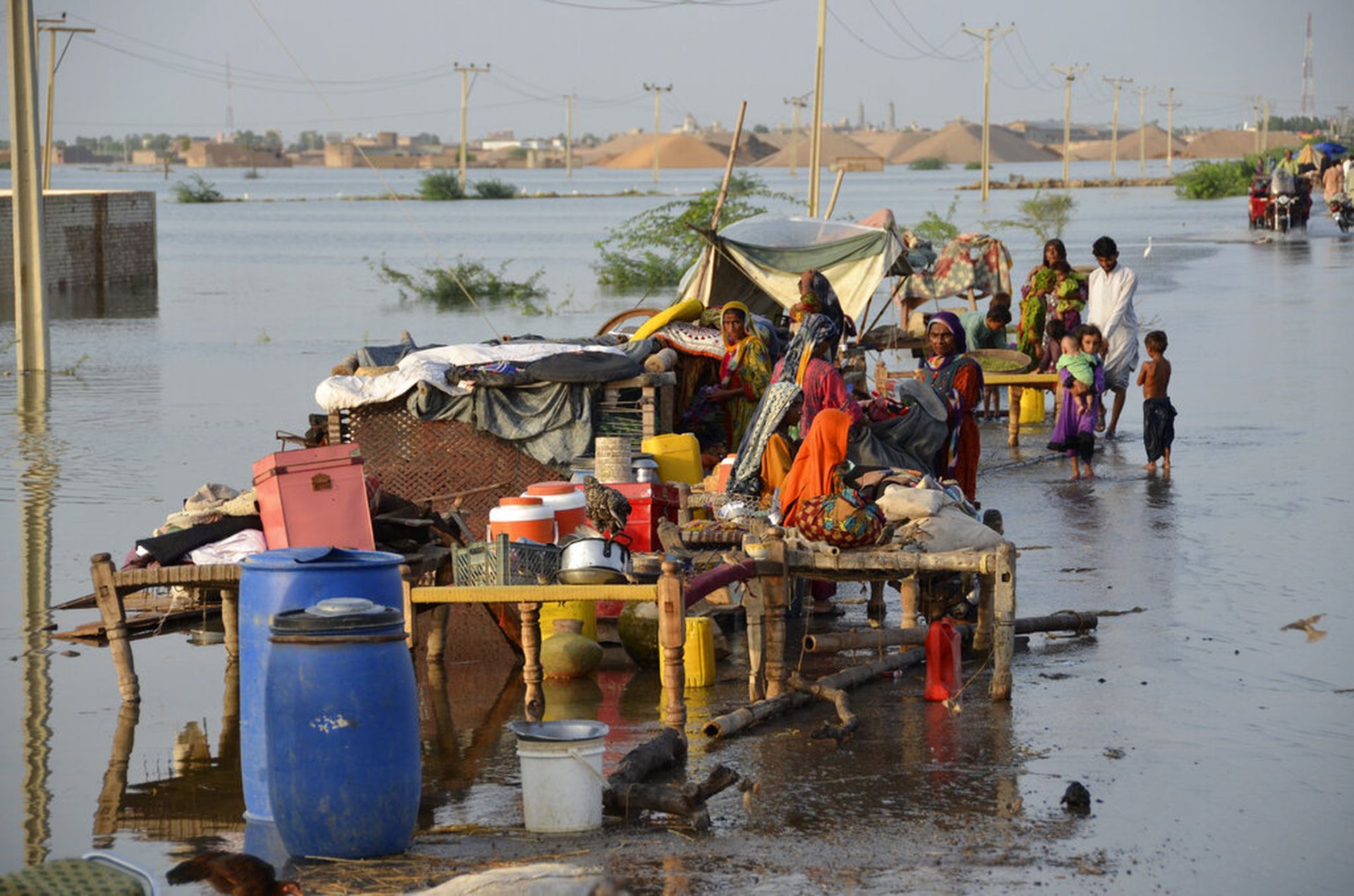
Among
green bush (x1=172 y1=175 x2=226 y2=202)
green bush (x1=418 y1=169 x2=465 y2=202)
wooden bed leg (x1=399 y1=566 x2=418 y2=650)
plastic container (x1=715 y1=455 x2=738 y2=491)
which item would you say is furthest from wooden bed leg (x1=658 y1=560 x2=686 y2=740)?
green bush (x1=172 y1=175 x2=226 y2=202)

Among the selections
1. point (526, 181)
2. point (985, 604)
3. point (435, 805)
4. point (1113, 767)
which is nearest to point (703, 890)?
point (435, 805)

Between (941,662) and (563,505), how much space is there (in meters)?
1.84

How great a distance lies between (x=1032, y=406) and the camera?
16.5m

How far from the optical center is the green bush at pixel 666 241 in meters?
31.8

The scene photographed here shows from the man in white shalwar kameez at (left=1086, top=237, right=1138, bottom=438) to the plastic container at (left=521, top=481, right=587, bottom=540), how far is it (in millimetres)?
7395

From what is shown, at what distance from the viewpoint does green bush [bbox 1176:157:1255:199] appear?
3059 inches

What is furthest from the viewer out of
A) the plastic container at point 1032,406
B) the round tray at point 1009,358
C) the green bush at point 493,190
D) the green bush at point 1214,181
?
the green bush at point 493,190

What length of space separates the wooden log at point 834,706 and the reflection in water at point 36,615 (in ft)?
8.87

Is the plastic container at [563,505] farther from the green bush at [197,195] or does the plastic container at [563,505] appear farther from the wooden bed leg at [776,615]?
the green bush at [197,195]

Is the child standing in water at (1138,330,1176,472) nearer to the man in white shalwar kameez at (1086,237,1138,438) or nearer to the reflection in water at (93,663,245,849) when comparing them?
the man in white shalwar kameez at (1086,237,1138,438)

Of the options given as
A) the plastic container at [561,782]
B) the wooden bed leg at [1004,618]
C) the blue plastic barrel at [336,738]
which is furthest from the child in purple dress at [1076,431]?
the blue plastic barrel at [336,738]

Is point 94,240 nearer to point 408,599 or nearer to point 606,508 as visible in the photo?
point 606,508

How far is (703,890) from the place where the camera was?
5.19 metres

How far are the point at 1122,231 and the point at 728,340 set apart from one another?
4162cm
